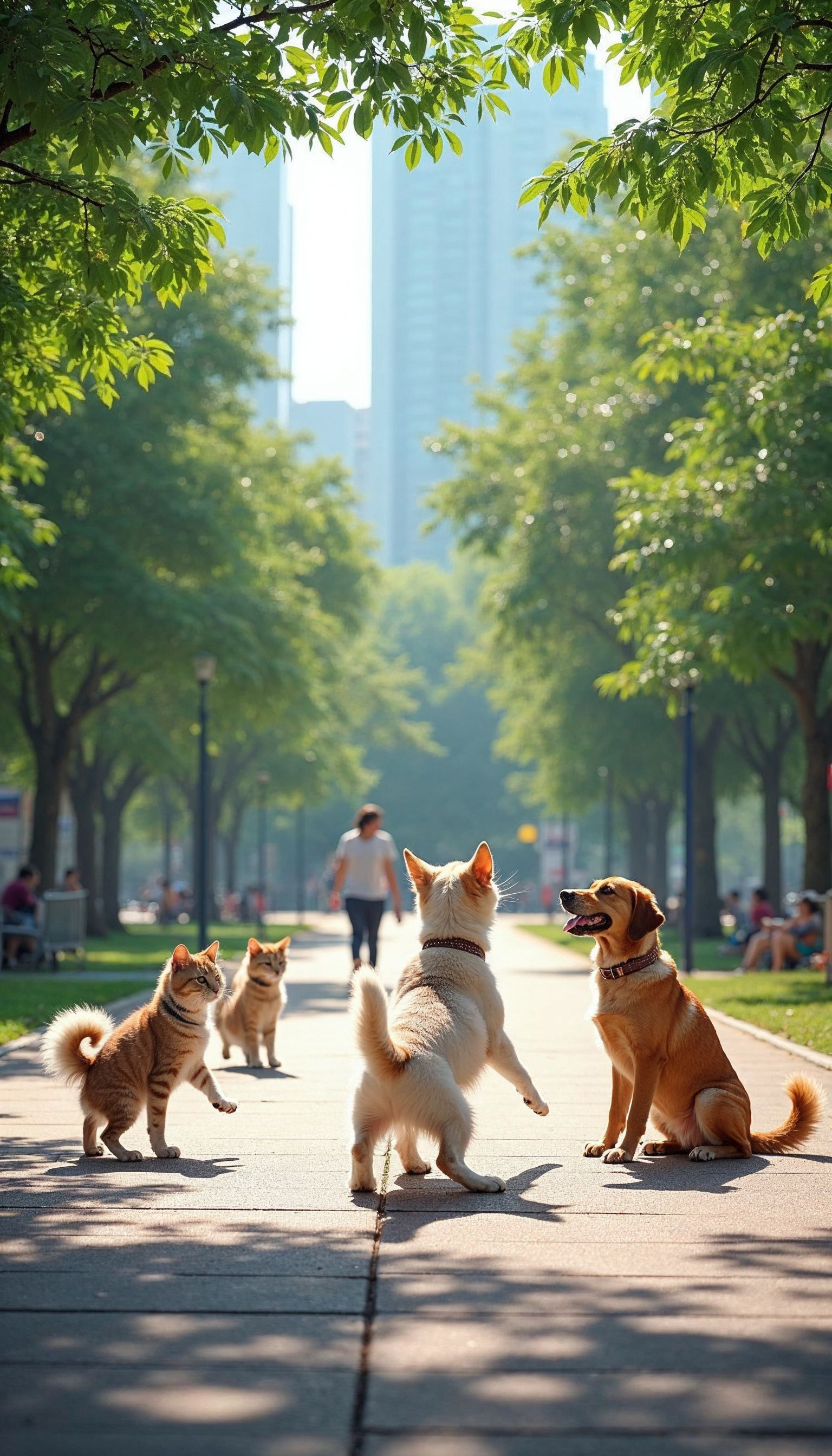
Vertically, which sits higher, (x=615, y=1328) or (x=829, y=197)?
(x=829, y=197)

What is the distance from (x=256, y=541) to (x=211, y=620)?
381cm

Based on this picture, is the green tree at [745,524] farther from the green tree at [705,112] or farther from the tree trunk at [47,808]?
the tree trunk at [47,808]

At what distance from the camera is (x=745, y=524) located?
21.0m

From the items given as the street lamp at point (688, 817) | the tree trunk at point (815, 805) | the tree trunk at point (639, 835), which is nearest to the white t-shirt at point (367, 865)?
the street lamp at point (688, 817)

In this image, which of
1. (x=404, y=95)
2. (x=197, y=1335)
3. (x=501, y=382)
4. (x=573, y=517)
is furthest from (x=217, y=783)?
(x=197, y=1335)

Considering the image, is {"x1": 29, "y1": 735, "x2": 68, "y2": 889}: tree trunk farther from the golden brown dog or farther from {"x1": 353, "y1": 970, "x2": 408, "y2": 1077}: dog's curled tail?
{"x1": 353, "y1": 970, "x2": 408, "y2": 1077}: dog's curled tail

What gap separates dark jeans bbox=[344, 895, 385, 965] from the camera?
675 inches

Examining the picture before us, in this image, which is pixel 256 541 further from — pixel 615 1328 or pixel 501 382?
pixel 615 1328

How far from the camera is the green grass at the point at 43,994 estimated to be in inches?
567

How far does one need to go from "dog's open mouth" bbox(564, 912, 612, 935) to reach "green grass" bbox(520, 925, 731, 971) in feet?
44.2

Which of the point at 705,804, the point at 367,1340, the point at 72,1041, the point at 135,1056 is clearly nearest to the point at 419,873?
the point at 135,1056

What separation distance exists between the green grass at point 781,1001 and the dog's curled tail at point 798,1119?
4.23m

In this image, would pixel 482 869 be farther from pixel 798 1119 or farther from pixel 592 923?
pixel 798 1119

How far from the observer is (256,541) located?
3178cm
